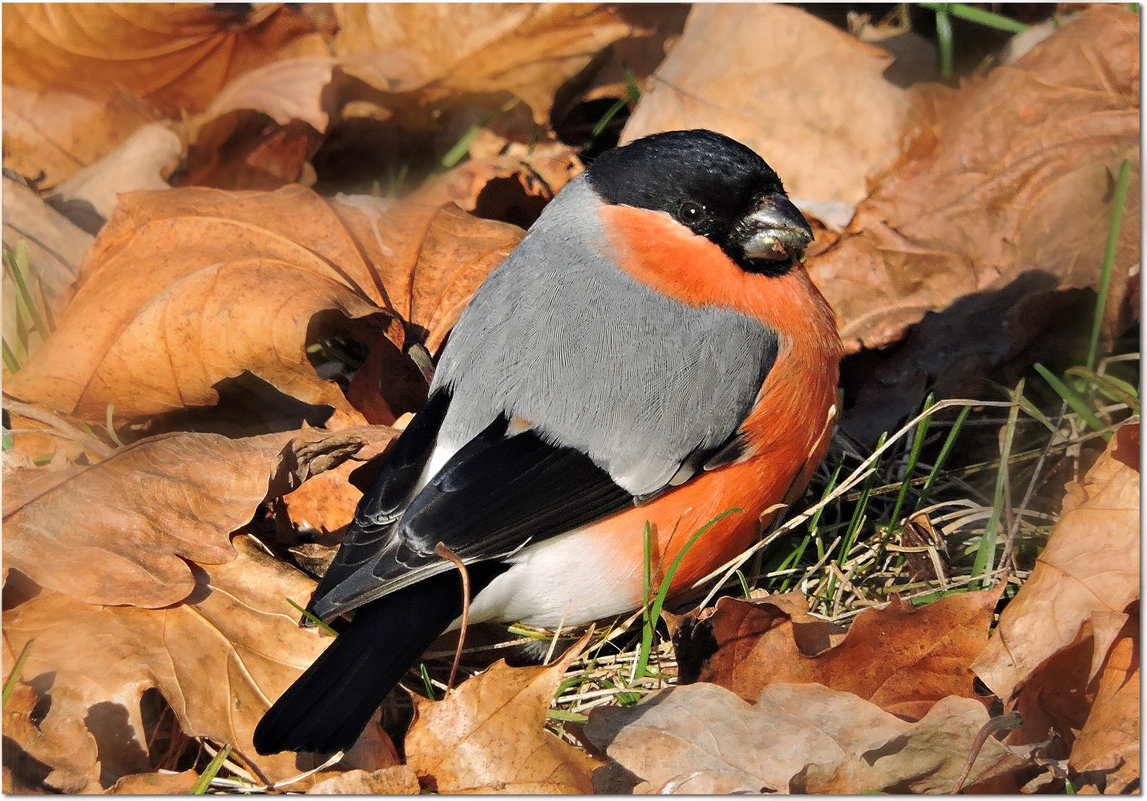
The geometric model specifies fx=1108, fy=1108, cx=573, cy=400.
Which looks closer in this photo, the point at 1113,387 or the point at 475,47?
the point at 1113,387

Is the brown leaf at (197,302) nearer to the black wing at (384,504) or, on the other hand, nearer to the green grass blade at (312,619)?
the black wing at (384,504)

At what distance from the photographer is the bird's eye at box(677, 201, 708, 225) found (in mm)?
3457

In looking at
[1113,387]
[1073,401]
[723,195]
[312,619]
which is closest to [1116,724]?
[1073,401]

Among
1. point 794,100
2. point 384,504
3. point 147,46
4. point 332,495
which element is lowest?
point 332,495

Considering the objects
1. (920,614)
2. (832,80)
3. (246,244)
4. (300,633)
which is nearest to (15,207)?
(246,244)

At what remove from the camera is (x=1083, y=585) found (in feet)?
9.69

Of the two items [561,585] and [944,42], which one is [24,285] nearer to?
[561,585]

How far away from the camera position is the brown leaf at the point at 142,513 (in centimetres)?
320

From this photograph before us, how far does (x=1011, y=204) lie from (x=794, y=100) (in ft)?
3.34

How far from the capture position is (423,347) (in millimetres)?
4070

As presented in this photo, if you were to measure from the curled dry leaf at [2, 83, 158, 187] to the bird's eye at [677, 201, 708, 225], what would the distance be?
3.12 metres

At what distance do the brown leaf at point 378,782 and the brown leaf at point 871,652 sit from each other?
811 millimetres

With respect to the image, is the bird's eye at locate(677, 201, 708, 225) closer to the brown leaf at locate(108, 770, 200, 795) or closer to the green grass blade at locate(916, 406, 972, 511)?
the green grass blade at locate(916, 406, 972, 511)

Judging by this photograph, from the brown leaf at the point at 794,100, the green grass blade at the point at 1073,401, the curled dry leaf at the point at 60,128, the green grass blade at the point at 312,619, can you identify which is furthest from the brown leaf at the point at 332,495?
the curled dry leaf at the point at 60,128
